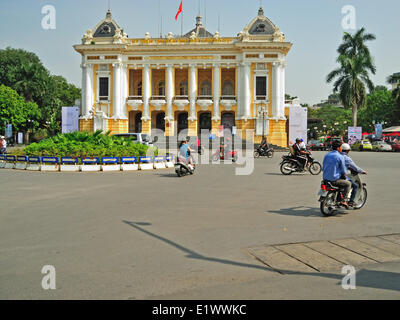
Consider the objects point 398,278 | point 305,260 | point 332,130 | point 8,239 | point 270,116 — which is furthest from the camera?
point 332,130

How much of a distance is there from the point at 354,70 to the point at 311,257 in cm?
4663

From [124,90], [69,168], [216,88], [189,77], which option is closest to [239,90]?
[216,88]

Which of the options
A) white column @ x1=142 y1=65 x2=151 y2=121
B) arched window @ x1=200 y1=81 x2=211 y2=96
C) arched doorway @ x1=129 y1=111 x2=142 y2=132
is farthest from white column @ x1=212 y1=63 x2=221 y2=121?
arched doorway @ x1=129 y1=111 x2=142 y2=132

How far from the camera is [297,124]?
44.5m

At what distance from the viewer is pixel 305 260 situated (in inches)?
210

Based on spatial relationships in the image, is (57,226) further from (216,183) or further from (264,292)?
(216,183)

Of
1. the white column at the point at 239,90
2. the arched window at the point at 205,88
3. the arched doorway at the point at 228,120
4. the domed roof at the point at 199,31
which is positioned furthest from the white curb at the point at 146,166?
the domed roof at the point at 199,31

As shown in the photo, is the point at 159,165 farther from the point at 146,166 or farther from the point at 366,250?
the point at 366,250

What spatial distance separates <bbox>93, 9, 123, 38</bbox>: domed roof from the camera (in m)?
49.4

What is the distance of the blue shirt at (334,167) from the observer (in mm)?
8398

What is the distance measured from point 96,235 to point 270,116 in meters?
42.2

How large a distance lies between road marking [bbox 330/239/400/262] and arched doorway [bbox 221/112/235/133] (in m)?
43.8

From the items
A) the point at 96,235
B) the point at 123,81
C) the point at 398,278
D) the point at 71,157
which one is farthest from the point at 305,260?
the point at 123,81

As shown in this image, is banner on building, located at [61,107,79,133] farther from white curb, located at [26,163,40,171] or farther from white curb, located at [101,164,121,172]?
white curb, located at [101,164,121,172]
